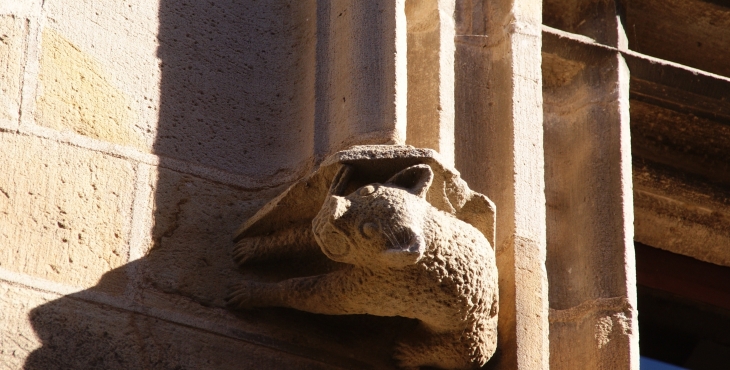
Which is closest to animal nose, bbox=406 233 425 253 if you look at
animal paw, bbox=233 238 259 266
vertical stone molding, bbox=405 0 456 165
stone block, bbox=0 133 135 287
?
vertical stone molding, bbox=405 0 456 165

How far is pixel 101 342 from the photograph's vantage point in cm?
297

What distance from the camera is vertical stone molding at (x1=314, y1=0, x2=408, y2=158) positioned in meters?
3.25

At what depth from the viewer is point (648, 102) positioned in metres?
4.62

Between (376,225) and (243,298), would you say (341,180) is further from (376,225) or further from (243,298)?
(243,298)

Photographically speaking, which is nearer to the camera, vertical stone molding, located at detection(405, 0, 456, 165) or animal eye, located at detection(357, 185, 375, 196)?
animal eye, located at detection(357, 185, 375, 196)

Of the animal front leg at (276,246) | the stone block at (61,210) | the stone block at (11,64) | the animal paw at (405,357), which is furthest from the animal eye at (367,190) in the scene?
the stone block at (11,64)

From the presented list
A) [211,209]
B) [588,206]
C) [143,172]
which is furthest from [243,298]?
[588,206]

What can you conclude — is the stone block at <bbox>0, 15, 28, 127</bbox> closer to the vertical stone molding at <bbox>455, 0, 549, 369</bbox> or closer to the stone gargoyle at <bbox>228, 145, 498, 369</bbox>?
the stone gargoyle at <bbox>228, 145, 498, 369</bbox>

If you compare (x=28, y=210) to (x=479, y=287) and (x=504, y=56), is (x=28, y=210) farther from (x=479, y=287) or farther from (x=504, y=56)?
(x=504, y=56)

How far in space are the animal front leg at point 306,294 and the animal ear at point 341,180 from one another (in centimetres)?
15

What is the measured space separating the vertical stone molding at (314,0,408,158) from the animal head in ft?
0.89

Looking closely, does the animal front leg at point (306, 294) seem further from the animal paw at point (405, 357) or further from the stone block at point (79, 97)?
the stone block at point (79, 97)

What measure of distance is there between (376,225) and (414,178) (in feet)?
0.51

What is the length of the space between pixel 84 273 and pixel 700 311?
2.54m
